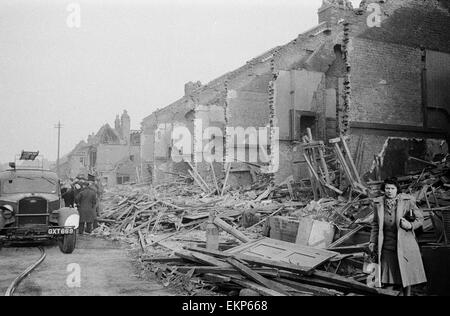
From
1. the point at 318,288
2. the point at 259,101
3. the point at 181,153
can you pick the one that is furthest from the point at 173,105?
the point at 318,288

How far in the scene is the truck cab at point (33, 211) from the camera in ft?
36.0

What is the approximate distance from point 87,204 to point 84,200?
7.4 inches

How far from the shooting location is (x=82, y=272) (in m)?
8.84

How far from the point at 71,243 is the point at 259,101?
16473mm

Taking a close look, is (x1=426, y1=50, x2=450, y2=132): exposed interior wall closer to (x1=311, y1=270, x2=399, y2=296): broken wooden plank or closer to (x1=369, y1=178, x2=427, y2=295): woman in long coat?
(x1=311, y1=270, x2=399, y2=296): broken wooden plank

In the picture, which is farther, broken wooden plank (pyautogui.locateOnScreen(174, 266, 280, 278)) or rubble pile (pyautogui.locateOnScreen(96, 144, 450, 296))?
broken wooden plank (pyautogui.locateOnScreen(174, 266, 280, 278))

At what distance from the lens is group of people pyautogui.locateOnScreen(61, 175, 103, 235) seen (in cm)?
1403

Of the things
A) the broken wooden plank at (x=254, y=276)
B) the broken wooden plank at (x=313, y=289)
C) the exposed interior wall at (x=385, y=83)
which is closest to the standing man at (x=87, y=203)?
the broken wooden plank at (x=254, y=276)

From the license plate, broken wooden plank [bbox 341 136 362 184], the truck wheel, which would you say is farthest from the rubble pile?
the license plate

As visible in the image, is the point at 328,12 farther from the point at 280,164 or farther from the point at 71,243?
the point at 71,243

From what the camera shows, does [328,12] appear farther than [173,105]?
No

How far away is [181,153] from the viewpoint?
33344 mm

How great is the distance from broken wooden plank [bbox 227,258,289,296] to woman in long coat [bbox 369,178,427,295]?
1.58 m

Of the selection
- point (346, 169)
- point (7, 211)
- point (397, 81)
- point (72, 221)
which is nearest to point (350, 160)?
point (346, 169)
